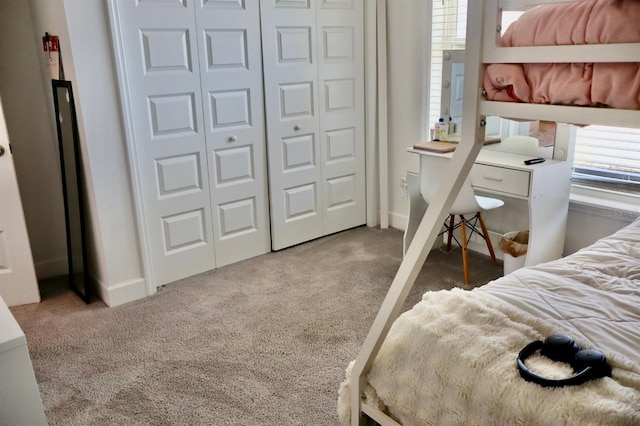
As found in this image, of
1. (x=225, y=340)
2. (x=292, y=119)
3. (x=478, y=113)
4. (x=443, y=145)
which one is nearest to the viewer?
(x=478, y=113)

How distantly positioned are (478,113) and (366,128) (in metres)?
2.74

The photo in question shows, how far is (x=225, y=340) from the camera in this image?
8.38 ft

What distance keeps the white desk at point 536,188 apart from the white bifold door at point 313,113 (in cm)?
99

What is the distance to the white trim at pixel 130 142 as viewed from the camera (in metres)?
Answer: 2.68

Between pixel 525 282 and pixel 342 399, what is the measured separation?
0.72 meters

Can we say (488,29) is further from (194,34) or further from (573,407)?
(194,34)

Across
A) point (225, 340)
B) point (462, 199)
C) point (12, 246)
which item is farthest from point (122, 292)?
point (462, 199)

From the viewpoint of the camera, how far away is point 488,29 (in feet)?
3.77

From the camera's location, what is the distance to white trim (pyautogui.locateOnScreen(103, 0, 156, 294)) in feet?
8.78

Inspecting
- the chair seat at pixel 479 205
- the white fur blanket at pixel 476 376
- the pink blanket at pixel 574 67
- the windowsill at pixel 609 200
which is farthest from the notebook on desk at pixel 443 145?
the pink blanket at pixel 574 67

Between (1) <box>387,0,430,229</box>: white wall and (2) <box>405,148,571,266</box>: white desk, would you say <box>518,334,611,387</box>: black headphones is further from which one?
(1) <box>387,0,430,229</box>: white wall

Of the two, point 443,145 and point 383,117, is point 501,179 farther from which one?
point 383,117

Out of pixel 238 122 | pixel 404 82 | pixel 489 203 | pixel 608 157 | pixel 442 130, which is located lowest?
pixel 489 203

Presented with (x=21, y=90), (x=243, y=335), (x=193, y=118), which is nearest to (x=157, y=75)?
(x=193, y=118)
